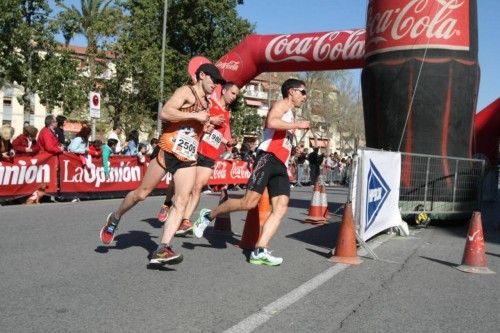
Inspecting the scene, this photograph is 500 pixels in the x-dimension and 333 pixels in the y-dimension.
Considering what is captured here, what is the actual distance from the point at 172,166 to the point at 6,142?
7.19 metres

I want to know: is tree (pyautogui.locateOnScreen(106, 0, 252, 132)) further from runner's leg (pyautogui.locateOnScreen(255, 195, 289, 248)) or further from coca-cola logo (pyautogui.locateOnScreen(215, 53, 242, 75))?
runner's leg (pyautogui.locateOnScreen(255, 195, 289, 248))

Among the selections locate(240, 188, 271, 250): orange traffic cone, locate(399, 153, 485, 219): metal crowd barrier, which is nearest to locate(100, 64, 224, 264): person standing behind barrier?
locate(240, 188, 271, 250): orange traffic cone

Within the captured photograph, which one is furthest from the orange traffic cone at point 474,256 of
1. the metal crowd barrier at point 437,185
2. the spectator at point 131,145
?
the spectator at point 131,145

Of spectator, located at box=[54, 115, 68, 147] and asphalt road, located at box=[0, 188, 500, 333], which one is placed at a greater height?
spectator, located at box=[54, 115, 68, 147]

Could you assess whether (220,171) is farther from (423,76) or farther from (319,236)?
(319,236)

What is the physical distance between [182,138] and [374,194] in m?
3.08

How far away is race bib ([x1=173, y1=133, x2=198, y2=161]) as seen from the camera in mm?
5648

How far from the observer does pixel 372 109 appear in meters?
10.9

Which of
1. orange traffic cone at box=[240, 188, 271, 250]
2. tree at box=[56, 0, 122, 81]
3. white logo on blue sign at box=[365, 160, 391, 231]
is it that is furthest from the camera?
tree at box=[56, 0, 122, 81]

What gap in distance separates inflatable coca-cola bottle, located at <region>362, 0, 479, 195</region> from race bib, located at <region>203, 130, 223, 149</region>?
12.0 feet

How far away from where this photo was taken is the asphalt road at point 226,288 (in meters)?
4.02

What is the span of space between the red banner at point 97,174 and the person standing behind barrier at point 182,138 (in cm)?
799

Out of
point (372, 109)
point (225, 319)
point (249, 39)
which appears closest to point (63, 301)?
point (225, 319)

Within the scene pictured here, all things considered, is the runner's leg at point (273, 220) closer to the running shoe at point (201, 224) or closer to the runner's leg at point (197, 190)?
A: the running shoe at point (201, 224)
